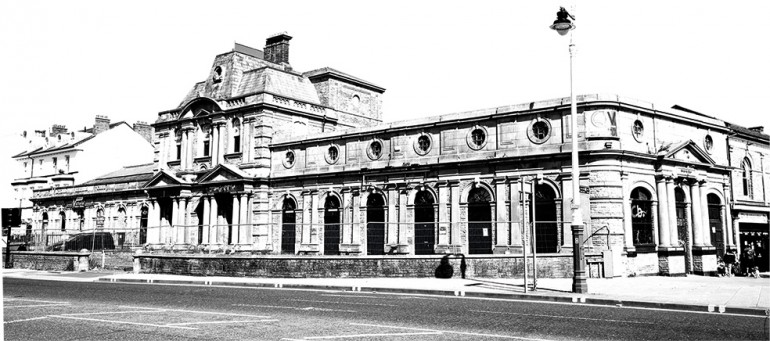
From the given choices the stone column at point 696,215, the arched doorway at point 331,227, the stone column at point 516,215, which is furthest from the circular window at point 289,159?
the stone column at point 696,215

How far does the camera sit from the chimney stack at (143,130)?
67625mm

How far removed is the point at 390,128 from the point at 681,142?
49.1ft

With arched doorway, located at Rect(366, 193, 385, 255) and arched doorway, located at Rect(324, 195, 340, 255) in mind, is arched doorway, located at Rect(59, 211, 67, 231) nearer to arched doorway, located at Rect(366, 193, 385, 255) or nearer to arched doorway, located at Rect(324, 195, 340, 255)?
arched doorway, located at Rect(324, 195, 340, 255)

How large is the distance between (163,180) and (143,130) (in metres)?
25.9

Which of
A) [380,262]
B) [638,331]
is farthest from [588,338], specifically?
[380,262]

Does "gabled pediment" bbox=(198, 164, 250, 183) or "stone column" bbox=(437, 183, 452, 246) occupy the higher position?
"gabled pediment" bbox=(198, 164, 250, 183)

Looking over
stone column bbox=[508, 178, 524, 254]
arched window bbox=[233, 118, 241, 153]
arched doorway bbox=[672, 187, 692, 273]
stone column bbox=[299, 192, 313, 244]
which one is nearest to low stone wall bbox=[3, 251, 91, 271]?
arched window bbox=[233, 118, 241, 153]

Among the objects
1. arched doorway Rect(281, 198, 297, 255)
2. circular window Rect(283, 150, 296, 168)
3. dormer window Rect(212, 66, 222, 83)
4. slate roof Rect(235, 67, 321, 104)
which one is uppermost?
dormer window Rect(212, 66, 222, 83)

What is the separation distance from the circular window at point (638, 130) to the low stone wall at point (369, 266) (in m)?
7.52

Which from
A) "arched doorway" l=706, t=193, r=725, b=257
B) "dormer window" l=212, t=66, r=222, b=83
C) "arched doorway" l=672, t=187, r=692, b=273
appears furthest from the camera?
"dormer window" l=212, t=66, r=222, b=83

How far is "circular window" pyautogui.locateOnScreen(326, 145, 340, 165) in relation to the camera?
38.6 m

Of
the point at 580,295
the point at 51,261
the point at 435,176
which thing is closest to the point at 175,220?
the point at 51,261

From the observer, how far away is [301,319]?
41.5 ft

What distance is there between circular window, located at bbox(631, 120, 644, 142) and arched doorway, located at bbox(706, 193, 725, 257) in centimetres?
605
